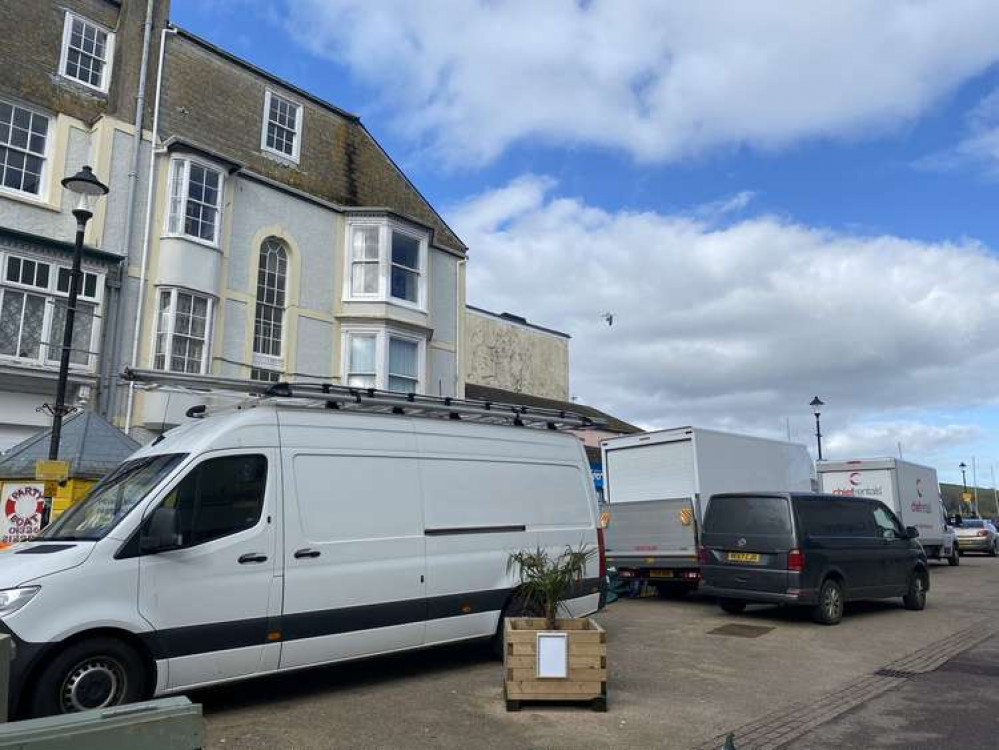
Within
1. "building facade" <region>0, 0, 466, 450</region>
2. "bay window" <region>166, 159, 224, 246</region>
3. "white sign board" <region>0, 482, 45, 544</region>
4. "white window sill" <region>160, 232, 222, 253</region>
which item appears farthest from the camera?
"bay window" <region>166, 159, 224, 246</region>

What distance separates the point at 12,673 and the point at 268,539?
2042 mm

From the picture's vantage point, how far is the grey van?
37.4 ft

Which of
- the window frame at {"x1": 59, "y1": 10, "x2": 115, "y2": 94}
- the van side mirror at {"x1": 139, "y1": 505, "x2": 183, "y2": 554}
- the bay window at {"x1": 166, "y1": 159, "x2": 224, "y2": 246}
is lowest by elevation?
the van side mirror at {"x1": 139, "y1": 505, "x2": 183, "y2": 554}

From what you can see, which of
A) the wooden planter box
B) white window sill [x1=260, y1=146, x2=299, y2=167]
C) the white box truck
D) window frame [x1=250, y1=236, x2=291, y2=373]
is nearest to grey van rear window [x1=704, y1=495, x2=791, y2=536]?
the white box truck

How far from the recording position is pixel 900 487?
22.0 meters

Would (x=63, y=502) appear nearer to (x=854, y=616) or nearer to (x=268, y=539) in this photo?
(x=268, y=539)

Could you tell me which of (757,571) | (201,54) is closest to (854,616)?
(757,571)

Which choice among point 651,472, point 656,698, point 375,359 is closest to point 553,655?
point 656,698

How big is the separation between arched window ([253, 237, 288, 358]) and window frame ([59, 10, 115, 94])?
189 inches

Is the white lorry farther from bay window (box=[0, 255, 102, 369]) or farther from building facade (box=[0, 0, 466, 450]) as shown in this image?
bay window (box=[0, 255, 102, 369])

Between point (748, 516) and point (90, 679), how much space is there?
30.9ft

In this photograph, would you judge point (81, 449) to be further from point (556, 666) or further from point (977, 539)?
point (977, 539)

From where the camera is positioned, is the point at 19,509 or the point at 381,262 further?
the point at 381,262

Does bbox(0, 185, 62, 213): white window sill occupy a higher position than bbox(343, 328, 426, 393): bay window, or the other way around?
bbox(0, 185, 62, 213): white window sill
